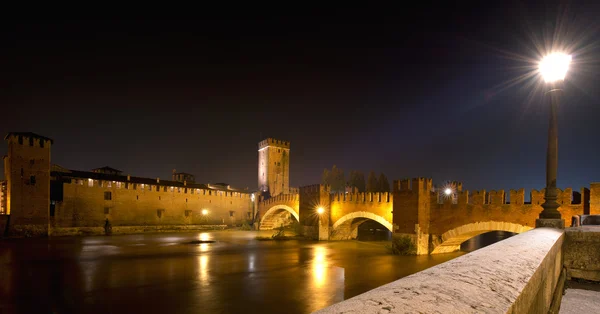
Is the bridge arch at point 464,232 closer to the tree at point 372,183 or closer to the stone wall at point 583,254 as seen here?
the stone wall at point 583,254

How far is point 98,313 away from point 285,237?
76.0 feet

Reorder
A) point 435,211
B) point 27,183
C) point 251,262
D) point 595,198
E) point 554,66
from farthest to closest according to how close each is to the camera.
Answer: point 27,183 → point 435,211 → point 251,262 → point 595,198 → point 554,66

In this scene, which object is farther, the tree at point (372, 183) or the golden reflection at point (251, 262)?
the tree at point (372, 183)

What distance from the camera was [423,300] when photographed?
1.68 metres

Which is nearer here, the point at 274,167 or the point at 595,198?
the point at 595,198

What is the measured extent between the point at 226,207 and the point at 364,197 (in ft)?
83.8

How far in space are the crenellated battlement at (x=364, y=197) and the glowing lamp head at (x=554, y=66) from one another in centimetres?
1696

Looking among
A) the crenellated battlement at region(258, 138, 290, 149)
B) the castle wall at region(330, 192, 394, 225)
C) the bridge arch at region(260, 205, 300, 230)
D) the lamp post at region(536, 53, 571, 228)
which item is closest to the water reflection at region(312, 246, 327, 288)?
the castle wall at region(330, 192, 394, 225)

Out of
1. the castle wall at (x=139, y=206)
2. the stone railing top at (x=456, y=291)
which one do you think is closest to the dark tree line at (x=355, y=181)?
the castle wall at (x=139, y=206)

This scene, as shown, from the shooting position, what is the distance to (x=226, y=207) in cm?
4609

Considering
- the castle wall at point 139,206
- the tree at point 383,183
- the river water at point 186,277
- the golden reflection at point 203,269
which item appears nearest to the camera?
the river water at point 186,277

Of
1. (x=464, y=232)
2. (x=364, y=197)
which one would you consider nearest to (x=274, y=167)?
(x=364, y=197)

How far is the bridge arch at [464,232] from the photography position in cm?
1678

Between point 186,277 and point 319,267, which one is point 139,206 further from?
point 319,267
